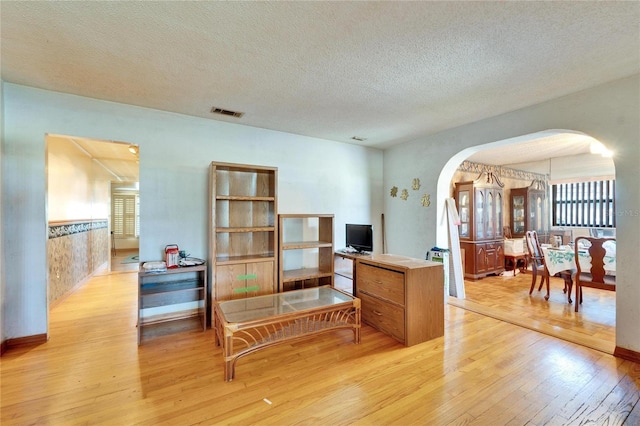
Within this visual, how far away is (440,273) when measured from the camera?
292cm

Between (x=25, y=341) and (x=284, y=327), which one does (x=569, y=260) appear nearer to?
(x=284, y=327)

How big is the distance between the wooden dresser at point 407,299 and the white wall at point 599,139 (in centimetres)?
148

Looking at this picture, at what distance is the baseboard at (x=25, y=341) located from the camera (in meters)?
2.61

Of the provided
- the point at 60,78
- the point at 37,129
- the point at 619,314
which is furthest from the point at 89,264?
the point at 619,314

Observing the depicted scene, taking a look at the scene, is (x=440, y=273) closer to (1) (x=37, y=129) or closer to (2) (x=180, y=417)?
(2) (x=180, y=417)

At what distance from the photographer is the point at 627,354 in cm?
240

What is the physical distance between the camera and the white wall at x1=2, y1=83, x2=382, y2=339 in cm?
267

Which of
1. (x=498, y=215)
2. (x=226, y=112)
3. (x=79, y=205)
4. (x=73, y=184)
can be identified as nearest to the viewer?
(x=226, y=112)

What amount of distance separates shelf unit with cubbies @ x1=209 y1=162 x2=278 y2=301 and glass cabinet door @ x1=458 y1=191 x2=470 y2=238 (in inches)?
161

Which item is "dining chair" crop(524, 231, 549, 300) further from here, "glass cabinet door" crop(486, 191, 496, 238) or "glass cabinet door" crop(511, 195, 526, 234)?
"glass cabinet door" crop(511, 195, 526, 234)

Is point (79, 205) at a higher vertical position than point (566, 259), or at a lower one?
higher

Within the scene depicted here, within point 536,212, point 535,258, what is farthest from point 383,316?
point 536,212

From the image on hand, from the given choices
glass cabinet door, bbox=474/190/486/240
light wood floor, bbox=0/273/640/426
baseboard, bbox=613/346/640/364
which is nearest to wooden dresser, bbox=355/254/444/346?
light wood floor, bbox=0/273/640/426

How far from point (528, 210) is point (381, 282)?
5.40m
